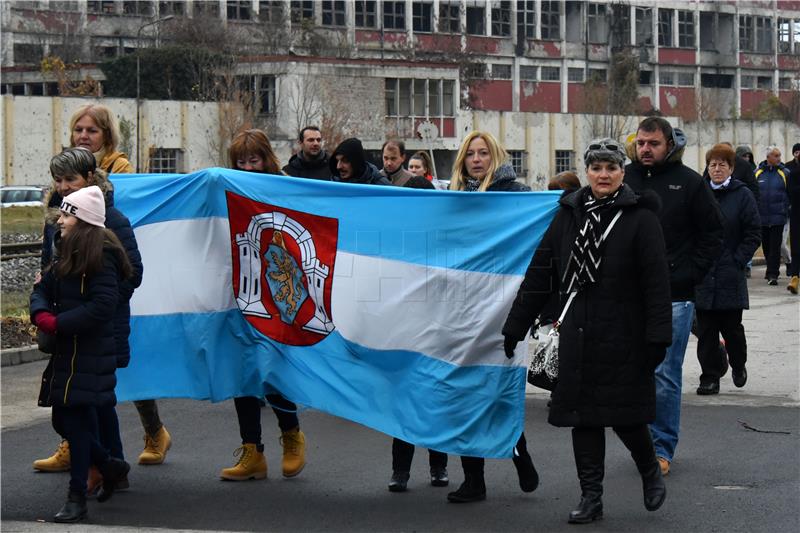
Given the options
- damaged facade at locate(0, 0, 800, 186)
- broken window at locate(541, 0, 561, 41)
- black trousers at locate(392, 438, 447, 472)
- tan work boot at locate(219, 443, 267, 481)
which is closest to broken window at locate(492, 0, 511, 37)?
damaged facade at locate(0, 0, 800, 186)

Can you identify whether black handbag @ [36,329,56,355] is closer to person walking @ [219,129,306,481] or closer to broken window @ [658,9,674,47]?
person walking @ [219,129,306,481]

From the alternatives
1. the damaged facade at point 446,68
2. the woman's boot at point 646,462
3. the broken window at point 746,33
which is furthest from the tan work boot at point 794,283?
the broken window at point 746,33

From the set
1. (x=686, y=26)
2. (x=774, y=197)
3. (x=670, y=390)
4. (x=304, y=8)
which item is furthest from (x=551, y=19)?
(x=670, y=390)

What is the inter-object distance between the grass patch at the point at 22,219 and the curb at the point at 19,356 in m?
23.4

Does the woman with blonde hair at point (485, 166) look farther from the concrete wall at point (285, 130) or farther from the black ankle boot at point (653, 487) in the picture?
the concrete wall at point (285, 130)

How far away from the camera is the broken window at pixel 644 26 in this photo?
96.6m

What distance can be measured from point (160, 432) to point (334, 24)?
3020 inches

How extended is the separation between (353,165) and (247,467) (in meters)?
2.32

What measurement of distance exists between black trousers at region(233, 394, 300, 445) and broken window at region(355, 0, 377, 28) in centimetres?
7746

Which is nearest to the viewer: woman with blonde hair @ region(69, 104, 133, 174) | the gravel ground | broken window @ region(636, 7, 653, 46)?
woman with blonde hair @ region(69, 104, 133, 174)

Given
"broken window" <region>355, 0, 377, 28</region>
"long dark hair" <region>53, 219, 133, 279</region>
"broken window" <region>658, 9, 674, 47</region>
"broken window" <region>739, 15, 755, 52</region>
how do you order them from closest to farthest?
"long dark hair" <region>53, 219, 133, 279</region> → "broken window" <region>355, 0, 377, 28</region> → "broken window" <region>658, 9, 674, 47</region> → "broken window" <region>739, 15, 755, 52</region>

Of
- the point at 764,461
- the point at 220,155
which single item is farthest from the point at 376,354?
the point at 220,155

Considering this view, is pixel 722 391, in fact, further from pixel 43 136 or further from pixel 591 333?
pixel 43 136

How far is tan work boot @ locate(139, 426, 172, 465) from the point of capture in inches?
347
